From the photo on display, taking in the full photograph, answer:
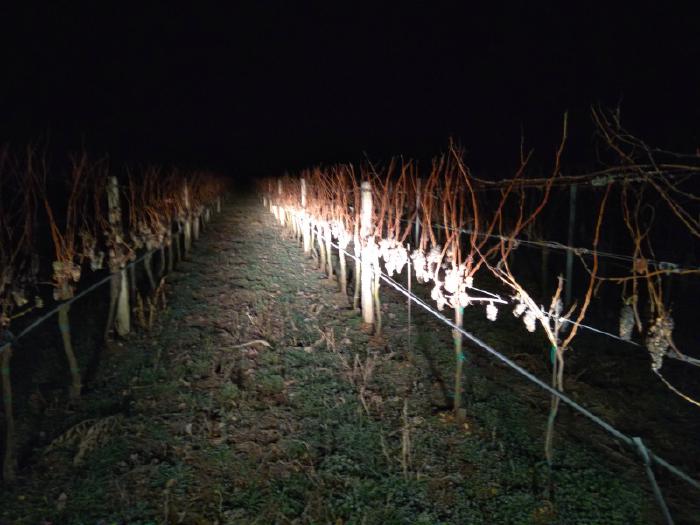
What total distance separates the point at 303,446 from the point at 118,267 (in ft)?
10.2

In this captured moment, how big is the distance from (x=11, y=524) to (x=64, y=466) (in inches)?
18.3

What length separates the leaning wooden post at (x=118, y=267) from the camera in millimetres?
4645

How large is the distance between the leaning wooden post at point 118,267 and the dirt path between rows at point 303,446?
30 cm

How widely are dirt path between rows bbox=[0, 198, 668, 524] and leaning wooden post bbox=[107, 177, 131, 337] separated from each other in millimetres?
303

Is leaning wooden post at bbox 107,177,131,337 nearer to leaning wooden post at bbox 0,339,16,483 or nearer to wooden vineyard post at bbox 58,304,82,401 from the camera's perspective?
wooden vineyard post at bbox 58,304,82,401

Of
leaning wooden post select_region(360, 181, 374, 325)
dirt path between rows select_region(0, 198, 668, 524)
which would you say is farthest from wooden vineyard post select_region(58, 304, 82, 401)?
leaning wooden post select_region(360, 181, 374, 325)

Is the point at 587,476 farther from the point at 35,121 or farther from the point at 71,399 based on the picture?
the point at 35,121

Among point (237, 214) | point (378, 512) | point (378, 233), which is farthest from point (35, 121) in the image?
point (378, 512)

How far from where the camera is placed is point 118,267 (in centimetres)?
470

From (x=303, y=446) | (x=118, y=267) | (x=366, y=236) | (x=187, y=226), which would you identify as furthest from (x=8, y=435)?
(x=187, y=226)

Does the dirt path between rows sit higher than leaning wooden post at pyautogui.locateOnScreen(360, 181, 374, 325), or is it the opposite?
leaning wooden post at pyautogui.locateOnScreen(360, 181, 374, 325)

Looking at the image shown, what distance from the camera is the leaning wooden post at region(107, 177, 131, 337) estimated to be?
4.64 meters

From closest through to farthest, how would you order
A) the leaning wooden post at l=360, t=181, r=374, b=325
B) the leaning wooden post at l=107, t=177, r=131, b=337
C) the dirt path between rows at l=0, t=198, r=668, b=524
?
the dirt path between rows at l=0, t=198, r=668, b=524
the leaning wooden post at l=107, t=177, r=131, b=337
the leaning wooden post at l=360, t=181, r=374, b=325

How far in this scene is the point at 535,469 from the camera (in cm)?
278
